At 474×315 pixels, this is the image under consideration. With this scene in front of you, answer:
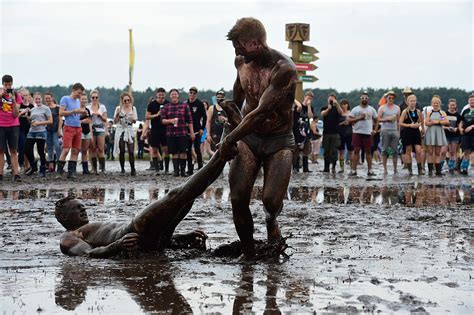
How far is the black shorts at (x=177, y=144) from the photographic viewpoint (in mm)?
19219

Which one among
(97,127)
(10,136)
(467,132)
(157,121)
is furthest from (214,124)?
(467,132)

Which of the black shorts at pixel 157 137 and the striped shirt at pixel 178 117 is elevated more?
the striped shirt at pixel 178 117

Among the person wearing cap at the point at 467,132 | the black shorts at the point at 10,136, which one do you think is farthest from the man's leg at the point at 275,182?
the person wearing cap at the point at 467,132

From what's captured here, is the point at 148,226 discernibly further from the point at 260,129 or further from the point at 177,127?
the point at 177,127

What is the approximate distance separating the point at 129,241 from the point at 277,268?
1362 millimetres

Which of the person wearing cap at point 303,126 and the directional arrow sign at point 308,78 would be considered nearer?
the person wearing cap at point 303,126

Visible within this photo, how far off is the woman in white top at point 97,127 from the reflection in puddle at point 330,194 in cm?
434

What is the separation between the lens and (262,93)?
7.25 m

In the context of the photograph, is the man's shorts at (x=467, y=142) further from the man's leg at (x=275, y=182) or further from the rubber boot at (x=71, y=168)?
the man's leg at (x=275, y=182)

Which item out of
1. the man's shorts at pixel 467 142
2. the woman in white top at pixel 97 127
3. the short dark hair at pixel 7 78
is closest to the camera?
the short dark hair at pixel 7 78

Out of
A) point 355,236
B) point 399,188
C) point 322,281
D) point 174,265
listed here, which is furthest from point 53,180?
point 322,281

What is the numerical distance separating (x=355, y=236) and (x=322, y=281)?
287 centimetres

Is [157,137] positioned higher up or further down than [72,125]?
further down

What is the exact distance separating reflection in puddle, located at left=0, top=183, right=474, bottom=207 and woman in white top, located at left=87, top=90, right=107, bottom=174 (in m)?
4.34
